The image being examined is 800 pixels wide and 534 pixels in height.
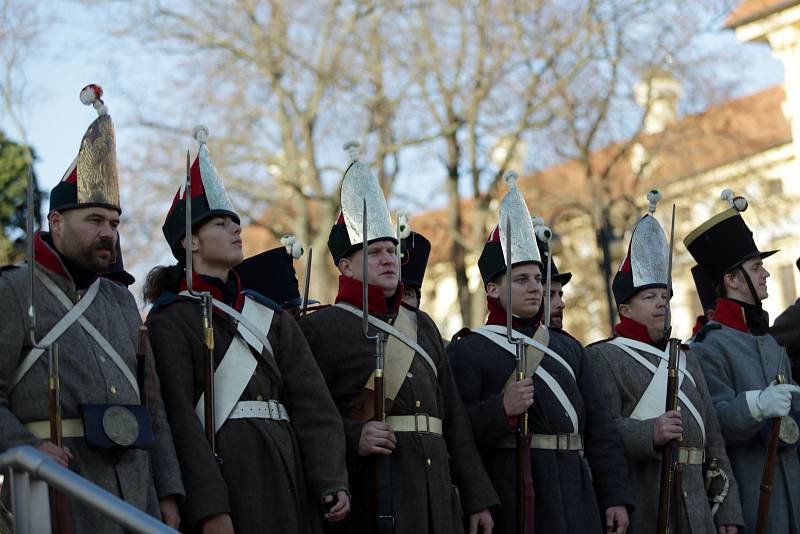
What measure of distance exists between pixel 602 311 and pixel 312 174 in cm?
744

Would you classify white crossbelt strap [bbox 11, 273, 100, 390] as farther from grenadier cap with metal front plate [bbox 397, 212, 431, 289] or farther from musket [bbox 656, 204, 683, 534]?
musket [bbox 656, 204, 683, 534]

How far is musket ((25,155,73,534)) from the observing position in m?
5.06

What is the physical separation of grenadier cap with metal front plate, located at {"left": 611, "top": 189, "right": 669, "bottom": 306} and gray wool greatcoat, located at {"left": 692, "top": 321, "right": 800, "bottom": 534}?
605 millimetres

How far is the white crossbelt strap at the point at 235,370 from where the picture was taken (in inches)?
232

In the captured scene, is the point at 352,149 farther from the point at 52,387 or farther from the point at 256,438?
the point at 52,387

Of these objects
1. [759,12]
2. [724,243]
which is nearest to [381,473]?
[724,243]

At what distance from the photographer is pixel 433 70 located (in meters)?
24.8

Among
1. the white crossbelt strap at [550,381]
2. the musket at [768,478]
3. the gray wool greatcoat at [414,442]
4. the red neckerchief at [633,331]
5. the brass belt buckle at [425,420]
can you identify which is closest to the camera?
the gray wool greatcoat at [414,442]

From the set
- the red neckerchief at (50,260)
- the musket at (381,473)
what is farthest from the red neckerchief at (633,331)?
the red neckerchief at (50,260)

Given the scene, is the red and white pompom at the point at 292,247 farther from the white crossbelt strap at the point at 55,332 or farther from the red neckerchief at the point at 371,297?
the white crossbelt strap at the point at 55,332

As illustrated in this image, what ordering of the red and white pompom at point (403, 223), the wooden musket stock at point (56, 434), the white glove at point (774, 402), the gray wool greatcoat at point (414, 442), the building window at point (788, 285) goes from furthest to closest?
the building window at point (788, 285), the white glove at point (774, 402), the red and white pompom at point (403, 223), the gray wool greatcoat at point (414, 442), the wooden musket stock at point (56, 434)

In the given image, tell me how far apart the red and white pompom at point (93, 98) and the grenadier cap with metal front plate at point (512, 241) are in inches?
90.6

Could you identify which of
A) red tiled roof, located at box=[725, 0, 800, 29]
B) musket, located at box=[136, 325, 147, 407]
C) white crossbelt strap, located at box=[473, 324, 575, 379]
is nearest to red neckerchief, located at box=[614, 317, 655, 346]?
white crossbelt strap, located at box=[473, 324, 575, 379]

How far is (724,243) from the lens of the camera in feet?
28.1
